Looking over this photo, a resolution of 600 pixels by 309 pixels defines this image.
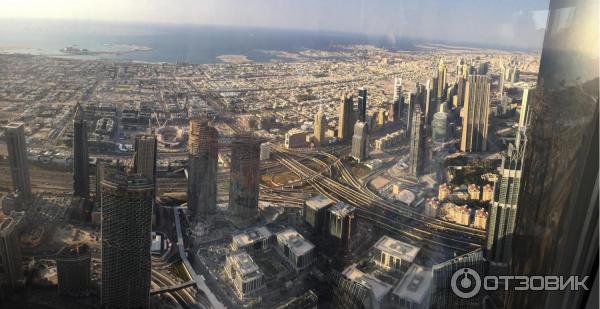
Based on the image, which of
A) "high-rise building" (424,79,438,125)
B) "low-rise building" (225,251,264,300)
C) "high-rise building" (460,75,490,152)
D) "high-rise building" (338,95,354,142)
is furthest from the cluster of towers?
"high-rise building" (460,75,490,152)

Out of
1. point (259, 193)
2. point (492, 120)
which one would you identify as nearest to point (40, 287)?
point (259, 193)

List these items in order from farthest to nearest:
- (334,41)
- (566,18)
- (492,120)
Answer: (492,120) < (334,41) < (566,18)

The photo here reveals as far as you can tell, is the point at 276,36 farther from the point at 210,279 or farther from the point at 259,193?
the point at 210,279

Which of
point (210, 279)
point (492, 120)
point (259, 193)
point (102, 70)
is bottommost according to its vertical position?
point (210, 279)

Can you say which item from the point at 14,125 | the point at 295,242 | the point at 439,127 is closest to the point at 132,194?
the point at 14,125

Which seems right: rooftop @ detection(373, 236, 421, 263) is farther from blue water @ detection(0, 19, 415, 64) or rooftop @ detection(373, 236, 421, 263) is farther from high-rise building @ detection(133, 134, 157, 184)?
high-rise building @ detection(133, 134, 157, 184)
